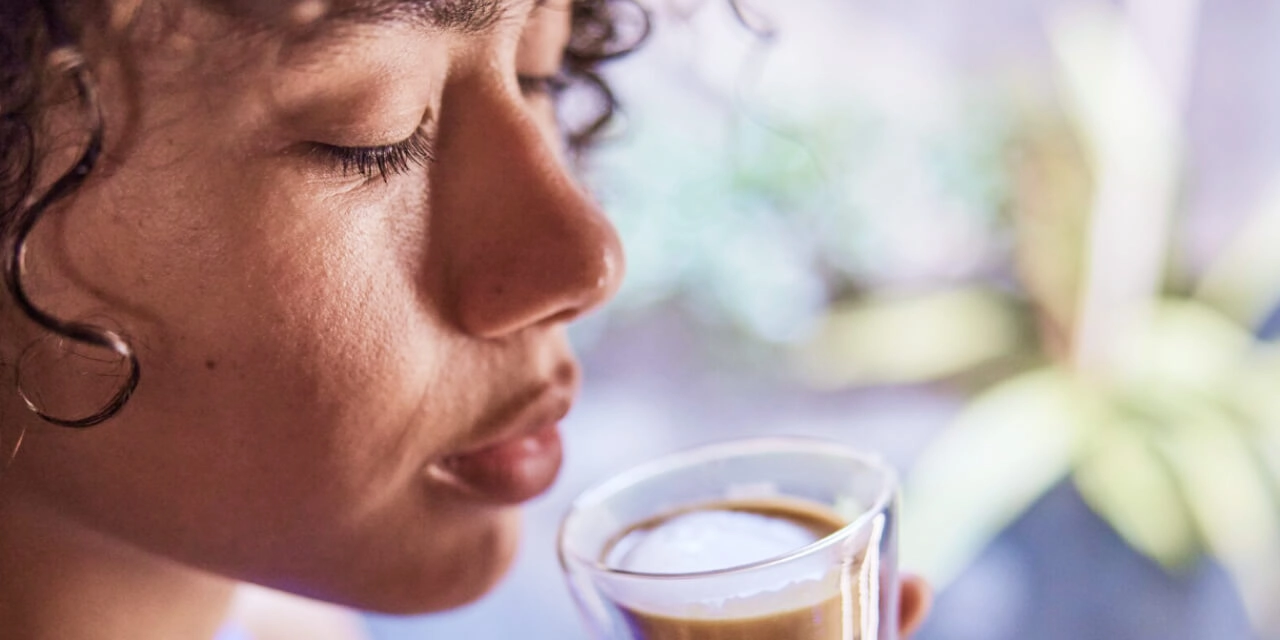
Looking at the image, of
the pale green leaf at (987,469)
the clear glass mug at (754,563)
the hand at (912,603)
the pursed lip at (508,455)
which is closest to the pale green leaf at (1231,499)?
the pale green leaf at (987,469)

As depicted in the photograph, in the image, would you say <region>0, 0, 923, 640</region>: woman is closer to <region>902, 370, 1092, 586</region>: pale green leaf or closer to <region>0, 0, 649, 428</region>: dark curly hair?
<region>0, 0, 649, 428</region>: dark curly hair

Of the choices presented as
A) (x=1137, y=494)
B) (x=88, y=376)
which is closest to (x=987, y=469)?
(x=1137, y=494)

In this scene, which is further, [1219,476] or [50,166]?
[1219,476]

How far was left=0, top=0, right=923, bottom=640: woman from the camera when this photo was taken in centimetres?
44

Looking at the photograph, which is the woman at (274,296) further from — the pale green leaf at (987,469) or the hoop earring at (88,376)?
the pale green leaf at (987,469)

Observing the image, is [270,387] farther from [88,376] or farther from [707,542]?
[707,542]

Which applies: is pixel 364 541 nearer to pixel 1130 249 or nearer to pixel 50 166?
pixel 50 166

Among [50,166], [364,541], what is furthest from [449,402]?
[50,166]

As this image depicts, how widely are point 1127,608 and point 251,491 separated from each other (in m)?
1.49

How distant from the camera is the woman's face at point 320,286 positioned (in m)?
0.45

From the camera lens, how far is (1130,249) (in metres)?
1.67

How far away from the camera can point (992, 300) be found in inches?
71.4

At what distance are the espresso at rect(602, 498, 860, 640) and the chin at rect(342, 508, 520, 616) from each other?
7cm

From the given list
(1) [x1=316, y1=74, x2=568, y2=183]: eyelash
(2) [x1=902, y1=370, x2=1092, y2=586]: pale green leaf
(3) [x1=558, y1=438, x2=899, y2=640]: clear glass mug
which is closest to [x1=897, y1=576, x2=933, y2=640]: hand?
(3) [x1=558, y1=438, x2=899, y2=640]: clear glass mug
